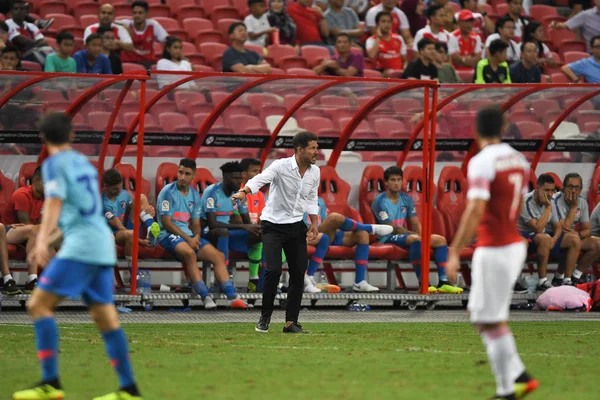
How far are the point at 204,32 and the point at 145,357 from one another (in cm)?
1169

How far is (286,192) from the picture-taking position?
12.7 m

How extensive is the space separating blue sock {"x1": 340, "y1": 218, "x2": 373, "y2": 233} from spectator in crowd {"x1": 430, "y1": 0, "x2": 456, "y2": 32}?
6558mm

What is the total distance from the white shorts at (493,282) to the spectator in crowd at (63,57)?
11134 mm

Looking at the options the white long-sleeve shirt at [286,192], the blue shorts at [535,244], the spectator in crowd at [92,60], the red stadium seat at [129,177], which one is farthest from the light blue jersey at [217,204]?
the blue shorts at [535,244]

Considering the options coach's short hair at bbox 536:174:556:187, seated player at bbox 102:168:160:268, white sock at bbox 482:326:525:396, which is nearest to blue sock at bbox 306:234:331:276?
seated player at bbox 102:168:160:268

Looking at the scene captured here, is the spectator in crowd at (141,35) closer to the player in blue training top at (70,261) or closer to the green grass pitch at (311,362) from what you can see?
the green grass pitch at (311,362)

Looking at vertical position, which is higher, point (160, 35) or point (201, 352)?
point (160, 35)

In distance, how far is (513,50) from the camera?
21.4 meters

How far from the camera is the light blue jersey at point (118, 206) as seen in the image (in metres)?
16.0

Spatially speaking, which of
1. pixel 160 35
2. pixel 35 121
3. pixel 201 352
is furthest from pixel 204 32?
pixel 201 352

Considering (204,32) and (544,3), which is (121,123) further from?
(544,3)

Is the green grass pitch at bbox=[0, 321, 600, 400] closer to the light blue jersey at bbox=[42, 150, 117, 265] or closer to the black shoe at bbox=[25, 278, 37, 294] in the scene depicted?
the light blue jersey at bbox=[42, 150, 117, 265]

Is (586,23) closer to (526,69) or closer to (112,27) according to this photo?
(526,69)

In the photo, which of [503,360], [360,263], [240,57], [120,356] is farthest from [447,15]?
[120,356]
